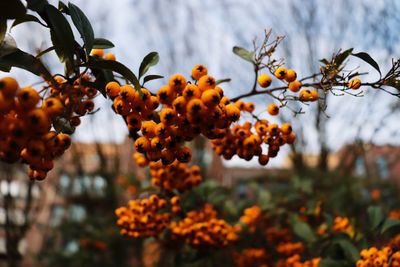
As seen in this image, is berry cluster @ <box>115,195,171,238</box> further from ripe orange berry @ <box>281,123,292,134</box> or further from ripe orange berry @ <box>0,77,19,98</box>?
ripe orange berry @ <box>0,77,19,98</box>

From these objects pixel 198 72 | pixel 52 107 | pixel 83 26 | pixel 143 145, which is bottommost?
pixel 143 145

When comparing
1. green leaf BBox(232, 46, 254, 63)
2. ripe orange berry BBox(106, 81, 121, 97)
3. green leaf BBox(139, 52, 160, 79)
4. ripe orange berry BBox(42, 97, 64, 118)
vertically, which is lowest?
ripe orange berry BBox(42, 97, 64, 118)

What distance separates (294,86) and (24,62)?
4.50ft

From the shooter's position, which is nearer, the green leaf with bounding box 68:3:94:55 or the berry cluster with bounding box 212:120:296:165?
the green leaf with bounding box 68:3:94:55

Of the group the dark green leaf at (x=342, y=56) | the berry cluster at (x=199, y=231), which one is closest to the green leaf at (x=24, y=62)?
the dark green leaf at (x=342, y=56)

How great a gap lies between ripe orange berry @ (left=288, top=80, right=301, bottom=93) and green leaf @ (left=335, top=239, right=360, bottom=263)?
1528mm

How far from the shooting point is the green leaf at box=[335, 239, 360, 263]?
2.84 meters

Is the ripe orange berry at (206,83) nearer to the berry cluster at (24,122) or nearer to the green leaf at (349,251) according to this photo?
the berry cluster at (24,122)

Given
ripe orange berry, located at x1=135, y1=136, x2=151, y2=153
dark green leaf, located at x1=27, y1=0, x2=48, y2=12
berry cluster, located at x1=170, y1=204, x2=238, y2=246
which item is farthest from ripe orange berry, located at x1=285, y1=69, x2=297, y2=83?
berry cluster, located at x1=170, y1=204, x2=238, y2=246

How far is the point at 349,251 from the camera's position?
2.90 meters

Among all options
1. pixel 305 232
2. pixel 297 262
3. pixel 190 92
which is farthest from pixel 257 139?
pixel 305 232

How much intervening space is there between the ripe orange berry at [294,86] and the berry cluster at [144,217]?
4.90 ft

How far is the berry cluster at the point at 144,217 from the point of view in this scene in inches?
118

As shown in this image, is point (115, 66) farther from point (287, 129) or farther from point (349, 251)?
point (349, 251)
